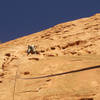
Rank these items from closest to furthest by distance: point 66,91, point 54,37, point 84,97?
point 84,97
point 66,91
point 54,37

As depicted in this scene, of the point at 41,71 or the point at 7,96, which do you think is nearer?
the point at 7,96

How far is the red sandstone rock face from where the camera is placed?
191 inches

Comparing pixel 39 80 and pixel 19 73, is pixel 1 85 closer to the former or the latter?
pixel 19 73

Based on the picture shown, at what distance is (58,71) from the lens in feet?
21.4

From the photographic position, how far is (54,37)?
12.2 meters

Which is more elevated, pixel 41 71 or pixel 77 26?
pixel 77 26

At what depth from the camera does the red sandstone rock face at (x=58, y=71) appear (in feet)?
15.9

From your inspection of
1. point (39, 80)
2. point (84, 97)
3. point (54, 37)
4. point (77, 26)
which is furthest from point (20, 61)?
Answer: point (77, 26)

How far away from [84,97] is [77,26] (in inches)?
354

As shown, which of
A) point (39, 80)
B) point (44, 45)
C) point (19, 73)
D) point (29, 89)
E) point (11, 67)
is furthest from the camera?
point (44, 45)

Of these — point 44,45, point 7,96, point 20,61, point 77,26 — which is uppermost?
point 77,26

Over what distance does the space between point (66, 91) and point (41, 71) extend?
2362 millimetres

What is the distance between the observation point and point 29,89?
564 centimetres

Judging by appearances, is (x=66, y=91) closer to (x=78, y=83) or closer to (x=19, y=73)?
(x=78, y=83)
